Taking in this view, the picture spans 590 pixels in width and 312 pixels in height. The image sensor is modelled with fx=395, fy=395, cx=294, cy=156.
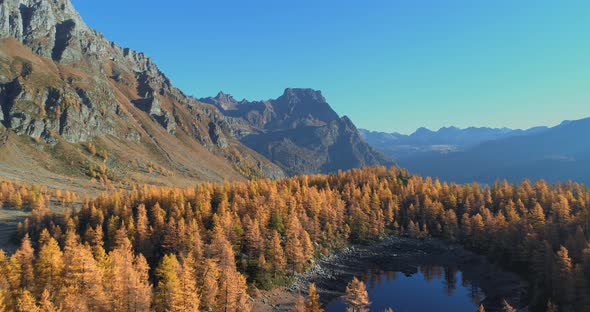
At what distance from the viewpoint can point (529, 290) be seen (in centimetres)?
9738

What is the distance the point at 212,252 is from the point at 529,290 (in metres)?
77.9

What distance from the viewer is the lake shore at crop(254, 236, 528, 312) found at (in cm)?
9744

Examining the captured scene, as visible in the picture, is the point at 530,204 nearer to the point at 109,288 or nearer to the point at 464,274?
the point at 464,274

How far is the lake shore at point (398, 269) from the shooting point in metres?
97.4

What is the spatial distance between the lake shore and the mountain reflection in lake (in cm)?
247

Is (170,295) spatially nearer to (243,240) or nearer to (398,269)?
(243,240)

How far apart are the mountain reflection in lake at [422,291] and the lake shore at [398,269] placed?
247cm

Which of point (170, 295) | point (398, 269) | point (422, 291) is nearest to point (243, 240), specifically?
point (170, 295)

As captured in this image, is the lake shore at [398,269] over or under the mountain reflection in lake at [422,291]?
over

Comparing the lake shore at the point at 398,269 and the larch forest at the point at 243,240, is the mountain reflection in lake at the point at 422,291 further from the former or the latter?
the larch forest at the point at 243,240

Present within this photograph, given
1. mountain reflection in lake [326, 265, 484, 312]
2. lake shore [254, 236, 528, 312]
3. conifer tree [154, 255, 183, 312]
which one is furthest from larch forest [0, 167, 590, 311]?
mountain reflection in lake [326, 265, 484, 312]

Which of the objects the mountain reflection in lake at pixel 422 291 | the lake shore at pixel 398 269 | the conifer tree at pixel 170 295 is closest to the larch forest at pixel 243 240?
the conifer tree at pixel 170 295

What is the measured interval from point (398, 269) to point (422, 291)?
17793mm

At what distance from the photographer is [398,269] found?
129125 millimetres
